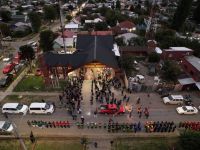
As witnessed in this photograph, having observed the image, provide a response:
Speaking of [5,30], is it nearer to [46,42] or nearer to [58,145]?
[46,42]

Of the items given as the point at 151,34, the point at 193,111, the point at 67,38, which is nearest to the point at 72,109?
the point at 193,111

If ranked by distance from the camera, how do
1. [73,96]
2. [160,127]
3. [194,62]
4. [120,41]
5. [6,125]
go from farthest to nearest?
[120,41] → [194,62] → [73,96] → [6,125] → [160,127]

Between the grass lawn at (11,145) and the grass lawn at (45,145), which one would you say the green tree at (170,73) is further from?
the grass lawn at (11,145)

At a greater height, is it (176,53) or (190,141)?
(190,141)

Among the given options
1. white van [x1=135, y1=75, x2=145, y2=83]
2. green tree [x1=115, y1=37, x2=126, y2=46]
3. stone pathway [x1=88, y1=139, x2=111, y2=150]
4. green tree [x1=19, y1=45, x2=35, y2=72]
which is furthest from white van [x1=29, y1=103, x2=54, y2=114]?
green tree [x1=115, y1=37, x2=126, y2=46]

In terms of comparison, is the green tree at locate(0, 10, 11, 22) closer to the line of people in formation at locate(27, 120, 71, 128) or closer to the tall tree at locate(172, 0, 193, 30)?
the tall tree at locate(172, 0, 193, 30)

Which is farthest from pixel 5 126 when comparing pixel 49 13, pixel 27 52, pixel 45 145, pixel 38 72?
pixel 49 13
